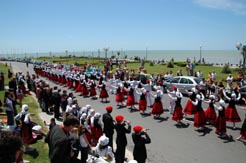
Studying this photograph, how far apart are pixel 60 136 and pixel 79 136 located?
2518 millimetres

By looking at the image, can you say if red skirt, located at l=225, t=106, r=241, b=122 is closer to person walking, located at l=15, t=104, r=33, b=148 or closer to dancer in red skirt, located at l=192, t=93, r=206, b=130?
dancer in red skirt, located at l=192, t=93, r=206, b=130

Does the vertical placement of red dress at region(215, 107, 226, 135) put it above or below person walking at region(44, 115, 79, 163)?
below

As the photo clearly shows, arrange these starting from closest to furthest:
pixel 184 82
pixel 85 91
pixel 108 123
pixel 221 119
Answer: pixel 108 123
pixel 221 119
pixel 85 91
pixel 184 82

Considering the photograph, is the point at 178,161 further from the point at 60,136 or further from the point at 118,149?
the point at 60,136

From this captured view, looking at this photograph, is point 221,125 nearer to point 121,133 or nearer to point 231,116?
point 231,116

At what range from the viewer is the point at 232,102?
38.0ft

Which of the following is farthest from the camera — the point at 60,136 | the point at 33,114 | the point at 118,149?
the point at 33,114

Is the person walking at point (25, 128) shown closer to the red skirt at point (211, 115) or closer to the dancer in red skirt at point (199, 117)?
the dancer in red skirt at point (199, 117)

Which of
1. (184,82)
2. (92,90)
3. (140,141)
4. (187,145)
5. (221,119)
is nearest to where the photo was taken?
(140,141)

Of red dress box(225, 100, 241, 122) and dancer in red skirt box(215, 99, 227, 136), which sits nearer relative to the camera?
dancer in red skirt box(215, 99, 227, 136)

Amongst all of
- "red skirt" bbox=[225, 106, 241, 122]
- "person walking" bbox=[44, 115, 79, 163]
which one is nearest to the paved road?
"red skirt" bbox=[225, 106, 241, 122]

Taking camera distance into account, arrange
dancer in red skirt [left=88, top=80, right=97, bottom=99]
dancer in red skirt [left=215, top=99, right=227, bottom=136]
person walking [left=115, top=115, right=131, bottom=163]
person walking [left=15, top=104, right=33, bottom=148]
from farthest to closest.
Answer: dancer in red skirt [left=88, top=80, right=97, bottom=99]
dancer in red skirt [left=215, top=99, right=227, bottom=136]
person walking [left=15, top=104, right=33, bottom=148]
person walking [left=115, top=115, right=131, bottom=163]

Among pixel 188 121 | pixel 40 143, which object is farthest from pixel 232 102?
pixel 40 143

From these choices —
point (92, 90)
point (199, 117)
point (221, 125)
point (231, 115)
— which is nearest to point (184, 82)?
point (92, 90)
